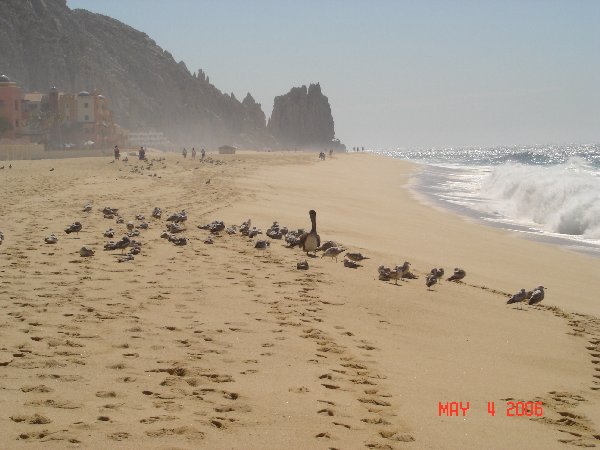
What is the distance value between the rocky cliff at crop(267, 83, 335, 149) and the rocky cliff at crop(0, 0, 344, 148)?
0.88ft

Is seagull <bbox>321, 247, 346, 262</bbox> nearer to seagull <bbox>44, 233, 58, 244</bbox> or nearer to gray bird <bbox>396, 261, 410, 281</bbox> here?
gray bird <bbox>396, 261, 410, 281</bbox>

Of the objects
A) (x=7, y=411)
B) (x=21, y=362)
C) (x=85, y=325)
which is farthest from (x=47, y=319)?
(x=7, y=411)

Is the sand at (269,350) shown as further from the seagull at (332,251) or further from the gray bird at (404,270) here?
the gray bird at (404,270)

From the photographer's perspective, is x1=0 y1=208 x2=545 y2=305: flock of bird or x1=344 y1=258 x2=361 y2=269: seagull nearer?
x1=0 y1=208 x2=545 y2=305: flock of bird

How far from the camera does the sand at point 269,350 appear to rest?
169 inches

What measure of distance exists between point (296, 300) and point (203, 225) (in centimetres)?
628

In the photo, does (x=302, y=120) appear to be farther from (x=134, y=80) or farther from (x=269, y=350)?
(x=269, y=350)

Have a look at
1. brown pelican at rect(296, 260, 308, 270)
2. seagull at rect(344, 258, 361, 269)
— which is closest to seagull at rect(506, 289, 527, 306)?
seagull at rect(344, 258, 361, 269)

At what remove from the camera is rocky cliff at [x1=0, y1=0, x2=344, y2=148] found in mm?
82625

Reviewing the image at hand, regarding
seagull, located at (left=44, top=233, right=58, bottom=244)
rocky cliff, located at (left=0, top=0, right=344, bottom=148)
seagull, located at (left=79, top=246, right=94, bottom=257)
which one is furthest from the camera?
rocky cliff, located at (left=0, top=0, right=344, bottom=148)

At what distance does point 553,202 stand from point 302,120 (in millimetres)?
Answer: 137345

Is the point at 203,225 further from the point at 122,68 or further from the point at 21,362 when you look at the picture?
the point at 122,68
